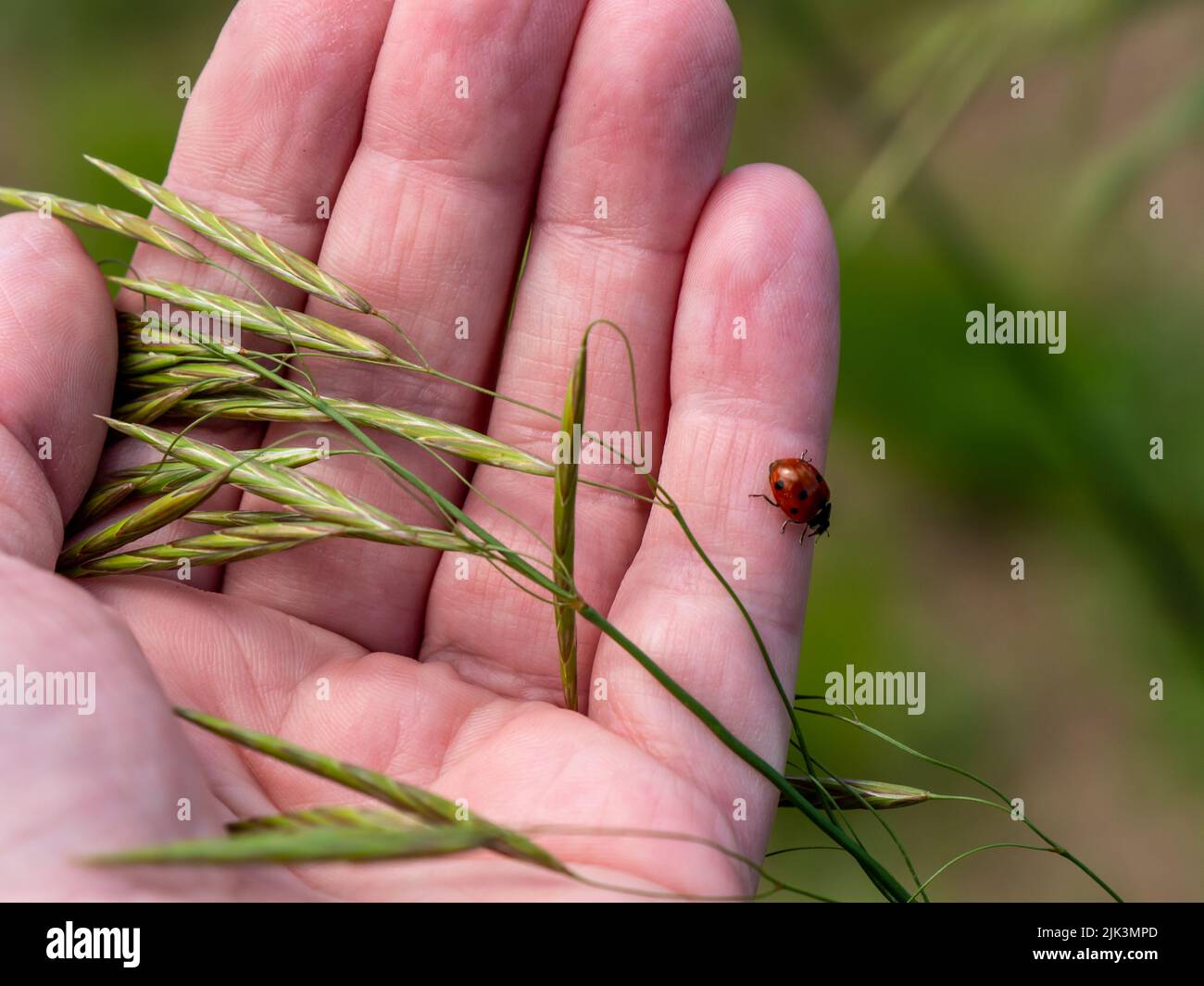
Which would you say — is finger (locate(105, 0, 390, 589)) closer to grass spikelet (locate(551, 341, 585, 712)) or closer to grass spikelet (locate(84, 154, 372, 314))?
grass spikelet (locate(84, 154, 372, 314))

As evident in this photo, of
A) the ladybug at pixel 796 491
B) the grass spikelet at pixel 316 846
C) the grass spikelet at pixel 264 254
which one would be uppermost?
the grass spikelet at pixel 264 254

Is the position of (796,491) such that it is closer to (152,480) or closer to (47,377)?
(152,480)

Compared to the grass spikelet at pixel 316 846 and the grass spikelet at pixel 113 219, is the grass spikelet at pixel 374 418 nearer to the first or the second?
the grass spikelet at pixel 113 219

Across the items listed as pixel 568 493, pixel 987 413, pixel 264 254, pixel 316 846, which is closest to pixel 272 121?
pixel 264 254

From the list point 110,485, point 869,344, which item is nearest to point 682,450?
point 110,485

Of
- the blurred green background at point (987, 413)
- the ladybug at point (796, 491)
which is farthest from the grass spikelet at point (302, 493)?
the blurred green background at point (987, 413)

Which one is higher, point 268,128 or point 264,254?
point 268,128
